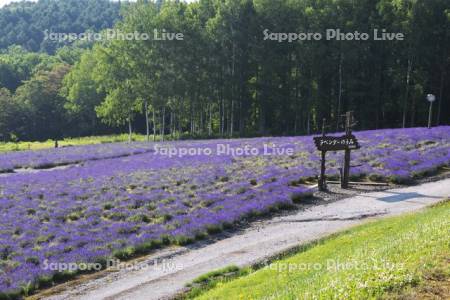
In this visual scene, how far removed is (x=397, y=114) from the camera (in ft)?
245

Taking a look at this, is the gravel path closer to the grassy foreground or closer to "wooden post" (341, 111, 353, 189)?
the grassy foreground

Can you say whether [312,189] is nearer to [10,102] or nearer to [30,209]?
[30,209]

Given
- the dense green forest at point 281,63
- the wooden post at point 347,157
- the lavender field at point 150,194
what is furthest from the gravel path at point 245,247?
the dense green forest at point 281,63

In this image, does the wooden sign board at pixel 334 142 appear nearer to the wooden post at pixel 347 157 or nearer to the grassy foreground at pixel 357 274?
the wooden post at pixel 347 157

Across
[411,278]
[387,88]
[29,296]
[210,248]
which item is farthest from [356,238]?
[387,88]

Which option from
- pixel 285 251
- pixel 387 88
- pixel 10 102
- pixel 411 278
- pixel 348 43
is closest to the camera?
pixel 411 278

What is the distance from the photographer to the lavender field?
18.9m

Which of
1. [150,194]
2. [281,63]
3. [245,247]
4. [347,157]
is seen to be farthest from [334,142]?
[281,63]

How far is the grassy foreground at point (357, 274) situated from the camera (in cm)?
852

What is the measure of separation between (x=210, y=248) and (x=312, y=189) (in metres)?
9.97

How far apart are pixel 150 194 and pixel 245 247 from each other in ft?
35.0

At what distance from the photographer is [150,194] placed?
27500 mm

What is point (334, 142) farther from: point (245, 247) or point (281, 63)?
point (281, 63)

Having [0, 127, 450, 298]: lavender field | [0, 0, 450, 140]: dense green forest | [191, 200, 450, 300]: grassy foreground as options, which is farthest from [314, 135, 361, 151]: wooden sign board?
[0, 0, 450, 140]: dense green forest
